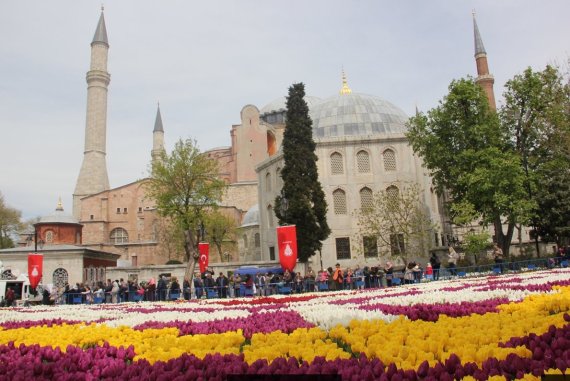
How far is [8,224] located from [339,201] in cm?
4383

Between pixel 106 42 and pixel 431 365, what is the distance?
68.6 m

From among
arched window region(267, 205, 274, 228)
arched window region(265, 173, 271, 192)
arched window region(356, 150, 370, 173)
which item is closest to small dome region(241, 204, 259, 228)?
arched window region(265, 173, 271, 192)

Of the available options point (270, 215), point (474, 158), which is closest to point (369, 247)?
point (270, 215)

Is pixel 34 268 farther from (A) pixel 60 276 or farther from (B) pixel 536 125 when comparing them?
(B) pixel 536 125

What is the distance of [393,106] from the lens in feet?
143

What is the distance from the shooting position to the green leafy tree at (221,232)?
4906cm

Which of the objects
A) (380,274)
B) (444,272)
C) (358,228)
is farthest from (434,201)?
(380,274)

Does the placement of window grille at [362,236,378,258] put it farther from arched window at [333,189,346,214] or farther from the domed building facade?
arched window at [333,189,346,214]

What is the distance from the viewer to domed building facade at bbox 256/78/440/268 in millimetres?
36500

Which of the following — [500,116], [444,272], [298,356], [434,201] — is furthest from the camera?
[434,201]

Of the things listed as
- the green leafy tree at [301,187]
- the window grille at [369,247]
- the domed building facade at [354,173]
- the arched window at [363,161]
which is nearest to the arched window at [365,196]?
the domed building facade at [354,173]

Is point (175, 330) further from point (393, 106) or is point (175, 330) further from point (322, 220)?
point (393, 106)

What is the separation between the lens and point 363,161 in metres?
37.9

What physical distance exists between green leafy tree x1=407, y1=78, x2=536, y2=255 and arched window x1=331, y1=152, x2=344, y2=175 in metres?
7.10
